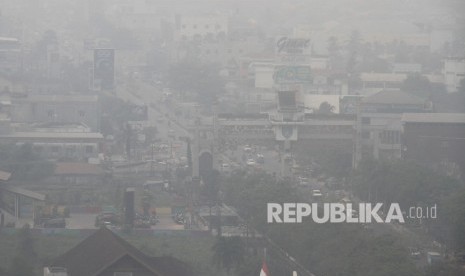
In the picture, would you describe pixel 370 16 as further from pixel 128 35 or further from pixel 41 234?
pixel 41 234

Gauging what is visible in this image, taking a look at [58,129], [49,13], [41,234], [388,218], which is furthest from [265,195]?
[49,13]

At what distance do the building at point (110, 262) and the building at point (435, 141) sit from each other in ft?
20.8

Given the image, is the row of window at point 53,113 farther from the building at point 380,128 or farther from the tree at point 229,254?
the tree at point 229,254

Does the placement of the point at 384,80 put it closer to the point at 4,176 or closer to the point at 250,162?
the point at 250,162

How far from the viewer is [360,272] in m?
8.63

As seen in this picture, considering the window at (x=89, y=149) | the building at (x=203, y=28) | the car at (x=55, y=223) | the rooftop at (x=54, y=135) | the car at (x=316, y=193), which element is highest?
the building at (x=203, y=28)

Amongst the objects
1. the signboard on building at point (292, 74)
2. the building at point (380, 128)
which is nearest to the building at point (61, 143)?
the building at point (380, 128)

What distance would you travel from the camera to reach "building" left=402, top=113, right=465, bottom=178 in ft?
49.7

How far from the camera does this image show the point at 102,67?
20.7 meters

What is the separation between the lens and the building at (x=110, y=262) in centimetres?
807

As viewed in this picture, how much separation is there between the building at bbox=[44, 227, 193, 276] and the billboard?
11862mm

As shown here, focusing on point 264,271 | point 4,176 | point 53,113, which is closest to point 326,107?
point 53,113

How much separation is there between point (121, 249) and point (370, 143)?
759 centimetres

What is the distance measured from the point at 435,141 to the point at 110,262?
7679 millimetres
